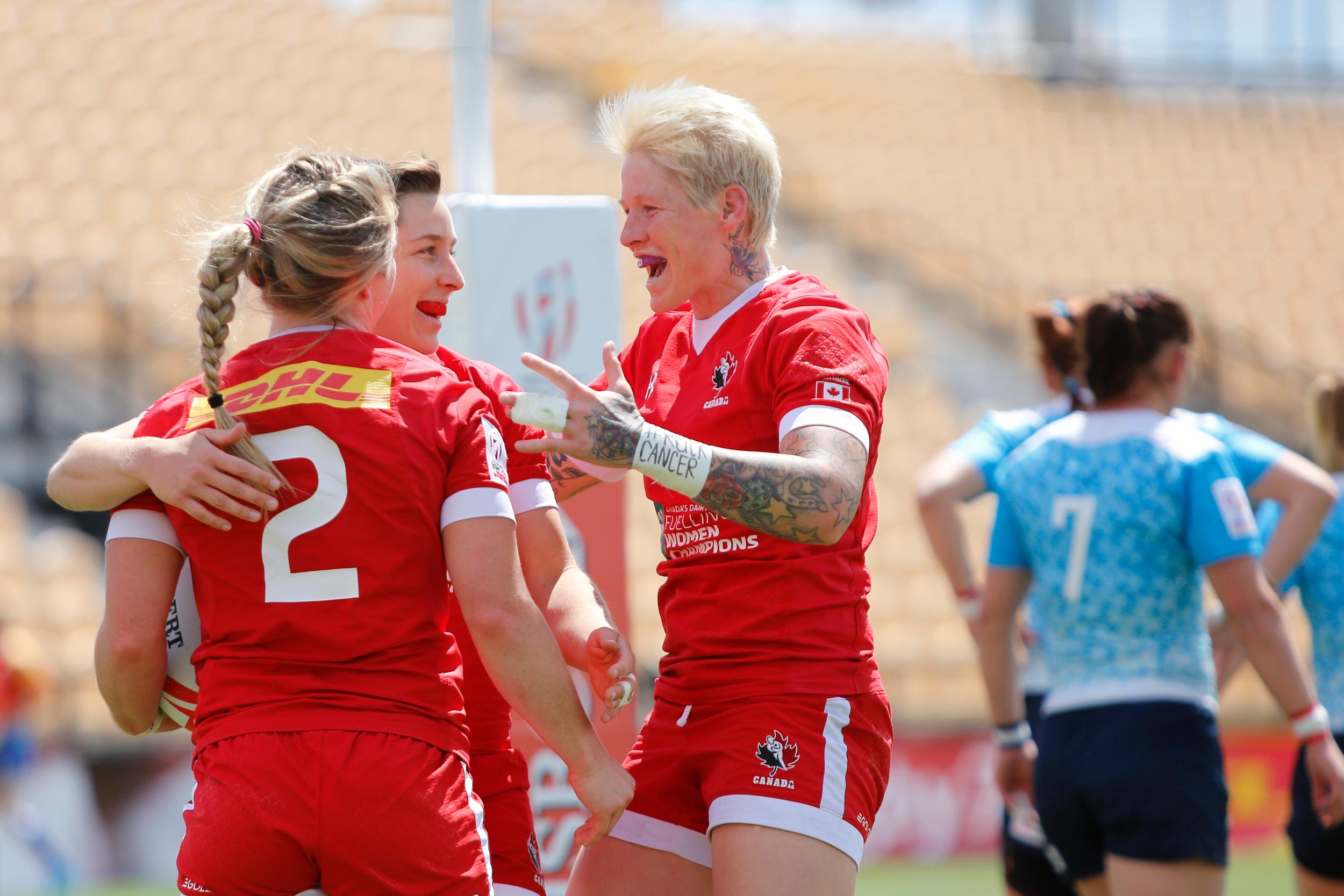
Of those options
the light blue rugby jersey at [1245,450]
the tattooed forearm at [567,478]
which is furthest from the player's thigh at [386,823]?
the light blue rugby jersey at [1245,450]

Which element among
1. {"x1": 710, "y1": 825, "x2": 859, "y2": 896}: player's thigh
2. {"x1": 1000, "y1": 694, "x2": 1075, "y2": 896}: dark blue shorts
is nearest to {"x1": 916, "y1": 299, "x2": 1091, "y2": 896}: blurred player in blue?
{"x1": 1000, "y1": 694, "x2": 1075, "y2": 896}: dark blue shorts

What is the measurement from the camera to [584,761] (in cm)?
226

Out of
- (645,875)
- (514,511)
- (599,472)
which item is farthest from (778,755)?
(599,472)

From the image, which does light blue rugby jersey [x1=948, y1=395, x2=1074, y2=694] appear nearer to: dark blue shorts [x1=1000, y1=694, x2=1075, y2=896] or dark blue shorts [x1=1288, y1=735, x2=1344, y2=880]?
dark blue shorts [x1=1000, y1=694, x2=1075, y2=896]

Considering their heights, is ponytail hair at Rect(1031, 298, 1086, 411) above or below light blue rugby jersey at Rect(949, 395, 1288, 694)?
above

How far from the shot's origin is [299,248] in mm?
2172

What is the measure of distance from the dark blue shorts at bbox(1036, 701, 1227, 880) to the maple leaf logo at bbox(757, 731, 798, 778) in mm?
1341

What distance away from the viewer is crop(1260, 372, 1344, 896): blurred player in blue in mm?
3791

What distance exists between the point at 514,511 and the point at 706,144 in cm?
74

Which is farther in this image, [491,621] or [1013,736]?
[1013,736]

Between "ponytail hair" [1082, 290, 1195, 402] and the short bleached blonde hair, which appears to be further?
"ponytail hair" [1082, 290, 1195, 402]

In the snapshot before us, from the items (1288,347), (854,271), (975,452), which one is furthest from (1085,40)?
(975,452)

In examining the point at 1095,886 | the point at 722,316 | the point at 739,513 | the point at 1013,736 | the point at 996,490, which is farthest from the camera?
the point at 996,490

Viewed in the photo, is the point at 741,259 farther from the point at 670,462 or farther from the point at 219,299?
the point at 219,299
